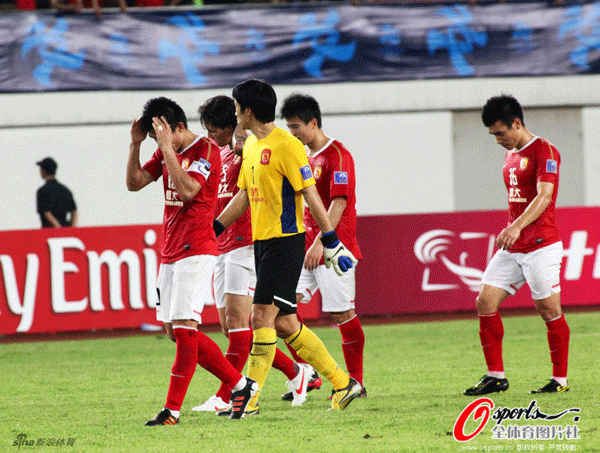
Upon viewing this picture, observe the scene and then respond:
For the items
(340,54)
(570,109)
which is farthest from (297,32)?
(570,109)

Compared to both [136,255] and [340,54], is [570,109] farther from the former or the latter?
[136,255]

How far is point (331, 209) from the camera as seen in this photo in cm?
632

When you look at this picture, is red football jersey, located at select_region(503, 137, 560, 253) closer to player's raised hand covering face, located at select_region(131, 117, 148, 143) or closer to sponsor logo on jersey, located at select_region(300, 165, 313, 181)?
sponsor logo on jersey, located at select_region(300, 165, 313, 181)

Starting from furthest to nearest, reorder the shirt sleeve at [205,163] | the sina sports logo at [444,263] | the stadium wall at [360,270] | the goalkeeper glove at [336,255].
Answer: the sina sports logo at [444,263], the stadium wall at [360,270], the shirt sleeve at [205,163], the goalkeeper glove at [336,255]

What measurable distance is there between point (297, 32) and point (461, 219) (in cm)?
449

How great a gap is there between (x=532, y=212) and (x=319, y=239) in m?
1.56

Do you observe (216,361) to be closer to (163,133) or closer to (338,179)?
(163,133)

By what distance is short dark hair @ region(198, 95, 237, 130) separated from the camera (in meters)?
6.39

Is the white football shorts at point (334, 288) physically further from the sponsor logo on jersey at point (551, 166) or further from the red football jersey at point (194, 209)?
the sponsor logo on jersey at point (551, 166)

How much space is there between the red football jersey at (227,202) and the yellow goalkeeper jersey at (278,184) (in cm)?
82

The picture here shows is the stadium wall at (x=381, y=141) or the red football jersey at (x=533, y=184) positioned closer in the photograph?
the red football jersey at (x=533, y=184)

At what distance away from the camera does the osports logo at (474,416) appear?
193 inches

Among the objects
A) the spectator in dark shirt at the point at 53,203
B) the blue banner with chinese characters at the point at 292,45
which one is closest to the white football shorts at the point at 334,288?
the spectator in dark shirt at the point at 53,203

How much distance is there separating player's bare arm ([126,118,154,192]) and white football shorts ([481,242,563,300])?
2660 mm
